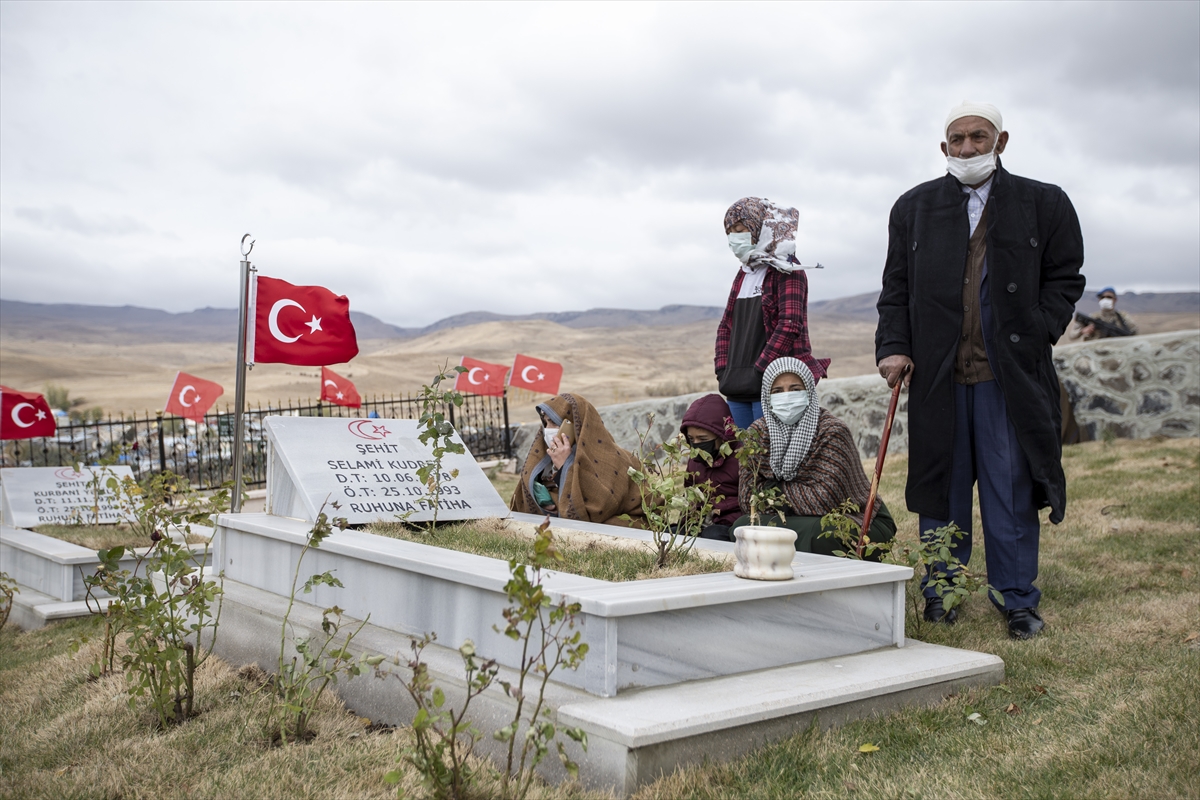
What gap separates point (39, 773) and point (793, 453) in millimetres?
3194

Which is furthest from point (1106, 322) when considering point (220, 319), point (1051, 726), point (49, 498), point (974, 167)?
point (220, 319)

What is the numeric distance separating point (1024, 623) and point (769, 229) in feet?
7.41

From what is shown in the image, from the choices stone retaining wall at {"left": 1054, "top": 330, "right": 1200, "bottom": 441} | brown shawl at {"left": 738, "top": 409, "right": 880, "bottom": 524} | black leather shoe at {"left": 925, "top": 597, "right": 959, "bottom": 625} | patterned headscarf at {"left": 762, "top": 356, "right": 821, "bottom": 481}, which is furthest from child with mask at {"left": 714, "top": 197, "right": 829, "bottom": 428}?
stone retaining wall at {"left": 1054, "top": 330, "right": 1200, "bottom": 441}

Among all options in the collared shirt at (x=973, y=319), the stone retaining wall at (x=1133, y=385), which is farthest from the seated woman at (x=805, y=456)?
the stone retaining wall at (x=1133, y=385)

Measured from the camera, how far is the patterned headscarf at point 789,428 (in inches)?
179

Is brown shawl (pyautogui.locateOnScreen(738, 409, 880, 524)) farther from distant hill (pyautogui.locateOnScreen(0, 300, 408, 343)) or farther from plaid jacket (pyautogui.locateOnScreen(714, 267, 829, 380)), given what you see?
distant hill (pyautogui.locateOnScreen(0, 300, 408, 343))

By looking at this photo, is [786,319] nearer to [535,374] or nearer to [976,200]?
[976,200]

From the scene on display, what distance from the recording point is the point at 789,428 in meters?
4.61

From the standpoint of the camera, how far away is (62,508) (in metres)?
8.47

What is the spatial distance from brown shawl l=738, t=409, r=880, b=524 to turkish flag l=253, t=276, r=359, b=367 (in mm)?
2582

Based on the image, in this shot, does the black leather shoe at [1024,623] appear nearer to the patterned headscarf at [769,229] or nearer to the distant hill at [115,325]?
the patterned headscarf at [769,229]

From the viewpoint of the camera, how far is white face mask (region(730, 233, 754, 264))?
5074 millimetres

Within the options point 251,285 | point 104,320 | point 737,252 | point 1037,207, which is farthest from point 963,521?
point 104,320

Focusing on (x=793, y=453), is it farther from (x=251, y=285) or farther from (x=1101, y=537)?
(x=251, y=285)
